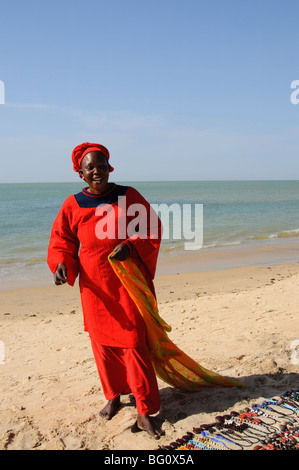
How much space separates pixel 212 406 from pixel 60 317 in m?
4.24

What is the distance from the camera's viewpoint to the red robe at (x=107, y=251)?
3.08 m

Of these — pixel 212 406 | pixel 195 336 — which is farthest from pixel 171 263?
pixel 212 406

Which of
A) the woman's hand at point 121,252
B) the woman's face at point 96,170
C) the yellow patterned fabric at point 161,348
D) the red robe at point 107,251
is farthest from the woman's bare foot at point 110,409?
the woman's face at point 96,170

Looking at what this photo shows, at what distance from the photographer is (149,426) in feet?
9.77

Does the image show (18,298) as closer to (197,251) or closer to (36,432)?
(36,432)

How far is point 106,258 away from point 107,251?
0.05 meters

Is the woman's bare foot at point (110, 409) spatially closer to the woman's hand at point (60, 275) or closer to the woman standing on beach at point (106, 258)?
the woman standing on beach at point (106, 258)

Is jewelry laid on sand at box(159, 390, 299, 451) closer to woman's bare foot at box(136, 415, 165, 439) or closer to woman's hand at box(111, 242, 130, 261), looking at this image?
woman's bare foot at box(136, 415, 165, 439)

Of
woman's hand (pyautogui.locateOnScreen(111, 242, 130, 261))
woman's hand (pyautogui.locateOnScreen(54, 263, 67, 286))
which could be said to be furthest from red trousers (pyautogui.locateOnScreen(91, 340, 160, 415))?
woman's hand (pyautogui.locateOnScreen(111, 242, 130, 261))

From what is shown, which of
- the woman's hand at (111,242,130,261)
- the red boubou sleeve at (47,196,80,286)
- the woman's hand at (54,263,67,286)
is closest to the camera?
the woman's hand at (111,242,130,261)

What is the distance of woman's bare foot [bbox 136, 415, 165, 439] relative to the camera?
2.94m

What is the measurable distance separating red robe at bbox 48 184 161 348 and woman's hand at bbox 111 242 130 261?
0.15 ft

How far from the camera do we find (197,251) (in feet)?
45.2

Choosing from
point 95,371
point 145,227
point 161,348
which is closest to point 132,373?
point 161,348
